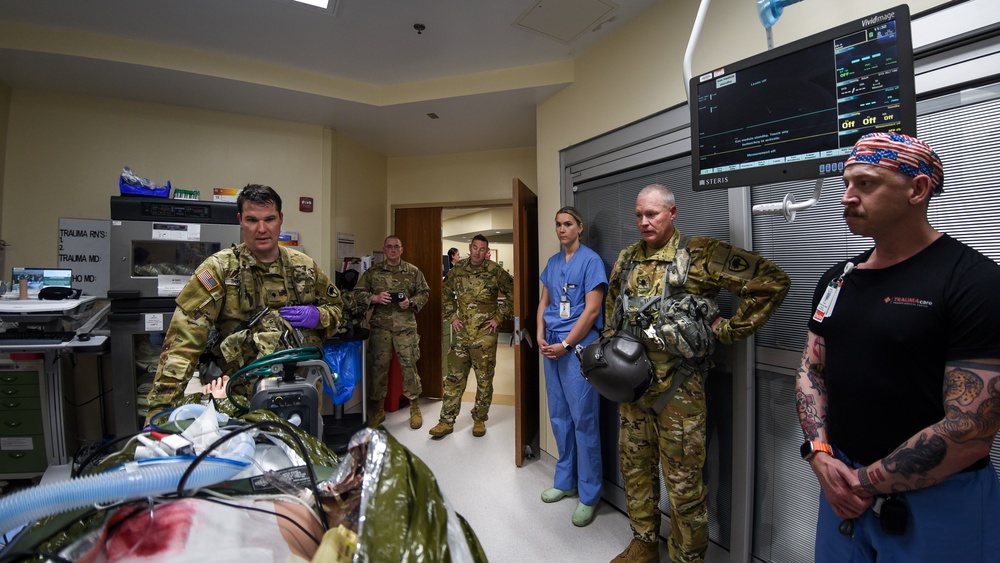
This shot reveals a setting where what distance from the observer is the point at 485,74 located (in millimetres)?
2611

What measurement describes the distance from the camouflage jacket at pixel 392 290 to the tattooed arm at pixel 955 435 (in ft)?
10.1

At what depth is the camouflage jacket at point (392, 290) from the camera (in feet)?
11.0

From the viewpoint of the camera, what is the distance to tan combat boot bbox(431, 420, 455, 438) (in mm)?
3037

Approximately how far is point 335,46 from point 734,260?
2.52m

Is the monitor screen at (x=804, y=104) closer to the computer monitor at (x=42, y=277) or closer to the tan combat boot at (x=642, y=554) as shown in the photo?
the tan combat boot at (x=642, y=554)

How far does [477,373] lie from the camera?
314 centimetres

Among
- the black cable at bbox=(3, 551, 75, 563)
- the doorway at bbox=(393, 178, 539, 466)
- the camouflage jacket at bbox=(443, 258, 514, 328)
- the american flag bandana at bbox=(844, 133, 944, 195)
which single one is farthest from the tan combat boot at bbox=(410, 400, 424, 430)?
the american flag bandana at bbox=(844, 133, 944, 195)

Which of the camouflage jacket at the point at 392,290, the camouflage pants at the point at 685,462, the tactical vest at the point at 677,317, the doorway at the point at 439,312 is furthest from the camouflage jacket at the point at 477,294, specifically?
the camouflage pants at the point at 685,462

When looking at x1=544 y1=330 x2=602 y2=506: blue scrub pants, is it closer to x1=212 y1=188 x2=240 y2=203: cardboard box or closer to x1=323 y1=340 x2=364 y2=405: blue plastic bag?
x1=323 y1=340 x2=364 y2=405: blue plastic bag

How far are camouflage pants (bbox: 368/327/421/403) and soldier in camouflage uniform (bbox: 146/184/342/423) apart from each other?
5.16 ft

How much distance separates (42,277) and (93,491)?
2807 millimetres

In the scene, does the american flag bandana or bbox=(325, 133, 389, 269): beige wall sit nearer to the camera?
the american flag bandana

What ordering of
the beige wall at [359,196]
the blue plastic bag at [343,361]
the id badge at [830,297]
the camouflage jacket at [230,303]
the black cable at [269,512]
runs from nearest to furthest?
the black cable at [269,512] → the id badge at [830,297] → the camouflage jacket at [230,303] → the blue plastic bag at [343,361] → the beige wall at [359,196]

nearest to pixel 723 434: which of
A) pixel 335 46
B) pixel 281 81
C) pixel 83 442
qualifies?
pixel 335 46
